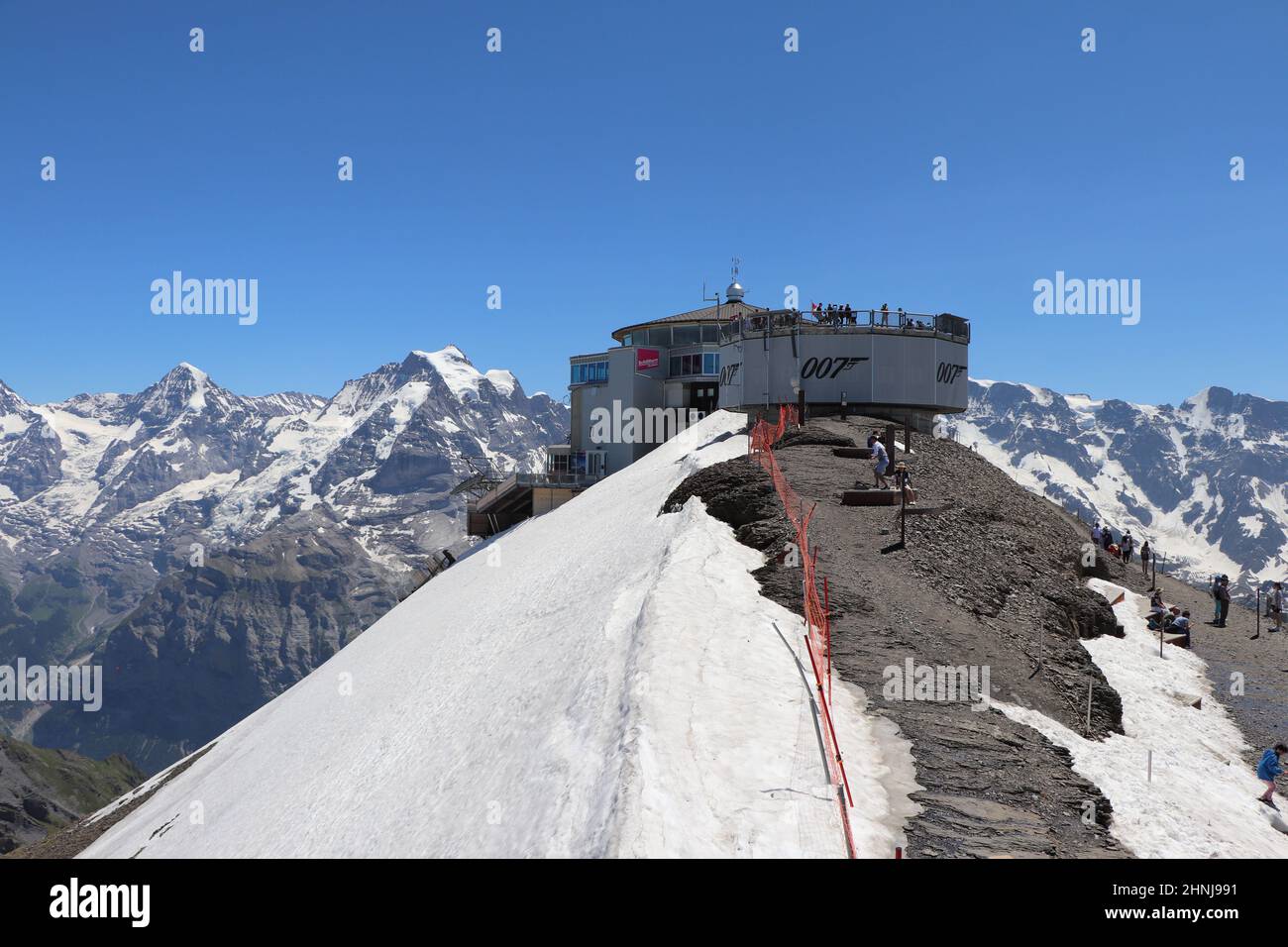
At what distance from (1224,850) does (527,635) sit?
13.3 m

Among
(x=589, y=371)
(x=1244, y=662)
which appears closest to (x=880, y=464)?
(x=1244, y=662)

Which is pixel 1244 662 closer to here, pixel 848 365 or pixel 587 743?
pixel 848 365

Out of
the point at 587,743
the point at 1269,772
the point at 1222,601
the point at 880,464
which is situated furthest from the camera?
the point at 1222,601

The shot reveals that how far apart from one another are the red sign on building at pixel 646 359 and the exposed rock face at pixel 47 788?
76819mm

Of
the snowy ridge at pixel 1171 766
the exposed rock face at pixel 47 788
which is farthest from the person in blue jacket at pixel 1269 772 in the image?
the exposed rock face at pixel 47 788

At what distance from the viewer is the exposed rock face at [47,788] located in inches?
4109

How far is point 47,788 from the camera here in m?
134

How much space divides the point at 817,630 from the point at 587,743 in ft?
19.9

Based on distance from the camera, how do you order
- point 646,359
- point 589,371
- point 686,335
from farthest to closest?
point 589,371, point 686,335, point 646,359
